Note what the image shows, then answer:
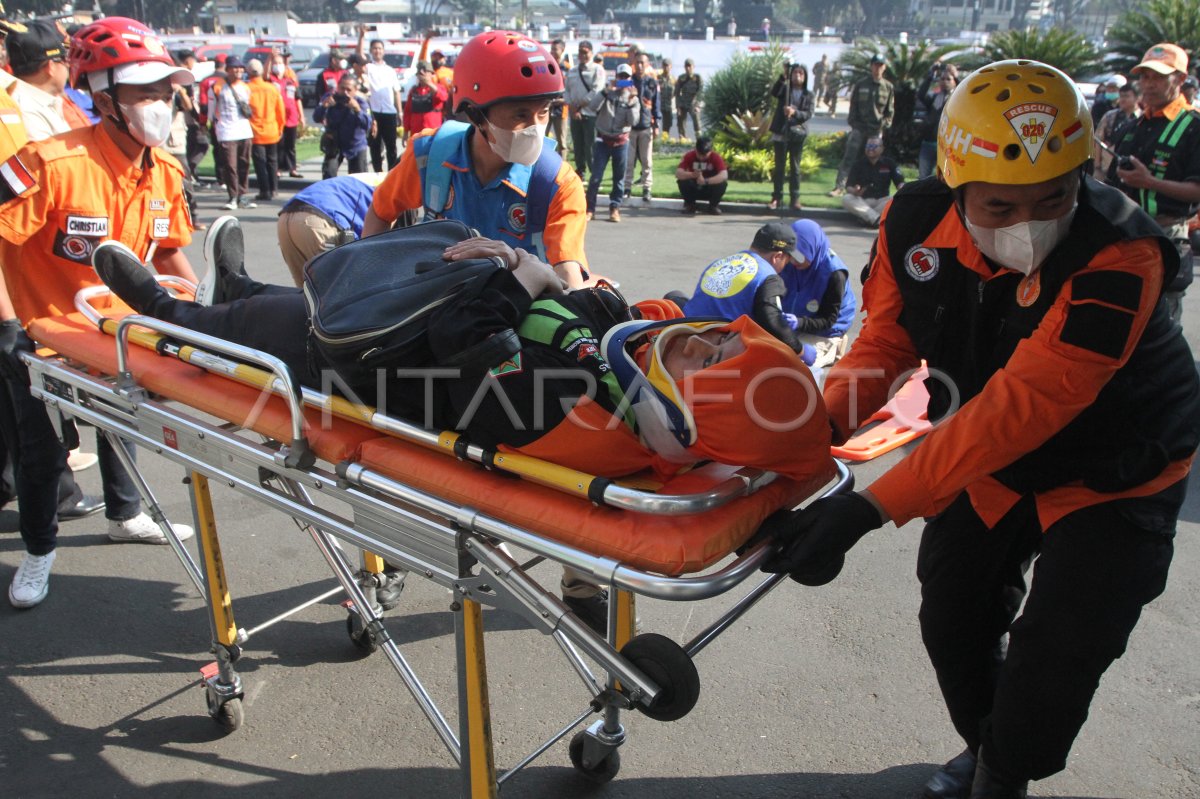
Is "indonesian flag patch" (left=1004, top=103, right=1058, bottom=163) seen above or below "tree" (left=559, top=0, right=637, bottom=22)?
below

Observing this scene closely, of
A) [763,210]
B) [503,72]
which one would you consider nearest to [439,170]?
[503,72]

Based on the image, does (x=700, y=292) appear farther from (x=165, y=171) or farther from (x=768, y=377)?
(x=768, y=377)

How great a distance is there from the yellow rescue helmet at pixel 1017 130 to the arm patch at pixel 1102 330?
0.90 feet

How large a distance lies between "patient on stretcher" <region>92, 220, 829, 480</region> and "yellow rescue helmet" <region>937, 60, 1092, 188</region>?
0.52 metres

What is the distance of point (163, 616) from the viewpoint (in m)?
3.55

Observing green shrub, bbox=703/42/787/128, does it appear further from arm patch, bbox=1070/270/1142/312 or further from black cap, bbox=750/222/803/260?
arm patch, bbox=1070/270/1142/312

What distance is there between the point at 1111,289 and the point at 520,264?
1.32 meters

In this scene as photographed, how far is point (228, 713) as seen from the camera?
289cm

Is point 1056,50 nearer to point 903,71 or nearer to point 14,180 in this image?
point 903,71

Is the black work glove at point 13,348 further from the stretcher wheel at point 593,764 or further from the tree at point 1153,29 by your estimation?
the tree at point 1153,29

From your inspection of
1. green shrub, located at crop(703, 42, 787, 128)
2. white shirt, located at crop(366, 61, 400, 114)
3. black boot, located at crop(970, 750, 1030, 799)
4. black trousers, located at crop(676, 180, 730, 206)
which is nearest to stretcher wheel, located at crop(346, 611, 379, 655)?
black boot, located at crop(970, 750, 1030, 799)

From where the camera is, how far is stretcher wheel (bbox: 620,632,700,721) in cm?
178

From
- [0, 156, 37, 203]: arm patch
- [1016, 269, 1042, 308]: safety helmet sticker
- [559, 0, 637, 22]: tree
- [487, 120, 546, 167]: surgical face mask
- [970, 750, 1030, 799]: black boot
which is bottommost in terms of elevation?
[970, 750, 1030, 799]: black boot

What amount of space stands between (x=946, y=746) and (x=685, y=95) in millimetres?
14693
